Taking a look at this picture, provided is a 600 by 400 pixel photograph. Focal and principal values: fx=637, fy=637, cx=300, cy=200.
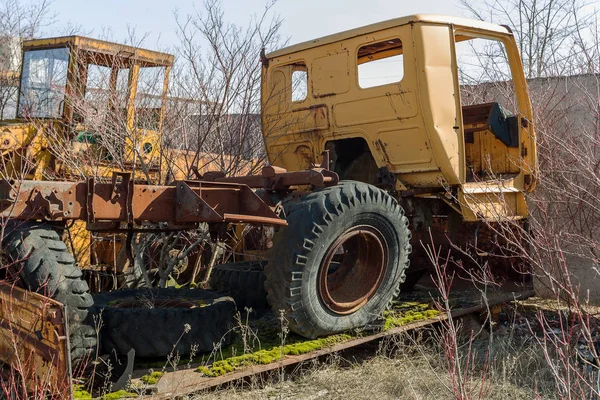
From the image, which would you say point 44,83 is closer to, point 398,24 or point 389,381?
point 398,24

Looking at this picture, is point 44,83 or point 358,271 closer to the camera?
point 358,271

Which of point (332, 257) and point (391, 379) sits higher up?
point (332, 257)

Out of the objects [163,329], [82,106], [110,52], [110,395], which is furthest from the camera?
[110,52]

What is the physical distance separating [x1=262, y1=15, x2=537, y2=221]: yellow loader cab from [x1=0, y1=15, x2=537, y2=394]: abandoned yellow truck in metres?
0.01

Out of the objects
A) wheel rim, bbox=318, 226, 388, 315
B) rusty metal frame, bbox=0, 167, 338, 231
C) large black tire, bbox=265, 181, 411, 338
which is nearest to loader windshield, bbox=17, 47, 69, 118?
rusty metal frame, bbox=0, 167, 338, 231

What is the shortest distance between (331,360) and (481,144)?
11.1 feet

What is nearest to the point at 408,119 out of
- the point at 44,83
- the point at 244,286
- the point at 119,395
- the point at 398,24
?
the point at 398,24

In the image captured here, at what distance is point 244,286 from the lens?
18.0ft

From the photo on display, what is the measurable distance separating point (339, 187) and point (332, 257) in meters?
0.50

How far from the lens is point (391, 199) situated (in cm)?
485

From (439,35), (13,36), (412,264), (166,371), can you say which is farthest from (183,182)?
(13,36)

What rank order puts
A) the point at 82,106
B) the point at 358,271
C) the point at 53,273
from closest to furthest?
the point at 53,273, the point at 358,271, the point at 82,106

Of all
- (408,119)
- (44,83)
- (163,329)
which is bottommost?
(163,329)

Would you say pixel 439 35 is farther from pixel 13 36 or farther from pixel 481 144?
pixel 13 36
